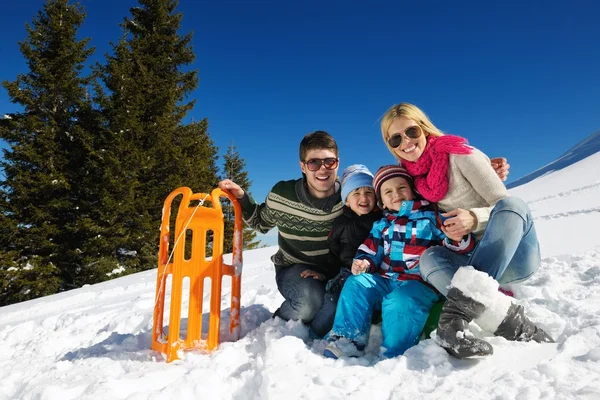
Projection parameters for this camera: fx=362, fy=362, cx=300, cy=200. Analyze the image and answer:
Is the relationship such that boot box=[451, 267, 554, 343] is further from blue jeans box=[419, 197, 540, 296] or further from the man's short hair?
the man's short hair

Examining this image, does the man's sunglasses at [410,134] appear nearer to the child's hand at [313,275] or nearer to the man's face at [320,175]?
the man's face at [320,175]

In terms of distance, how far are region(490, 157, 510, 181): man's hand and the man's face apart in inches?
44.6

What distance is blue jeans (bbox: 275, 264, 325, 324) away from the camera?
2.71 metres

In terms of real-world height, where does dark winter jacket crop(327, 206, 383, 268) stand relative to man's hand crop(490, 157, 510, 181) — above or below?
below

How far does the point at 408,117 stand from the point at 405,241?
0.82 m

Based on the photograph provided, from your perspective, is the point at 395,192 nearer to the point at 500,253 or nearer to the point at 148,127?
the point at 500,253

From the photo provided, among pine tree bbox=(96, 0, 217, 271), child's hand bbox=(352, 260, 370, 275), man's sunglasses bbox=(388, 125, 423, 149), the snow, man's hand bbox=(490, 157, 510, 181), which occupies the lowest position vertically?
the snow

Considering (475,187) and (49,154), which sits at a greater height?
(49,154)

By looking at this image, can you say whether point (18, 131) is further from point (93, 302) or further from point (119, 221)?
point (93, 302)

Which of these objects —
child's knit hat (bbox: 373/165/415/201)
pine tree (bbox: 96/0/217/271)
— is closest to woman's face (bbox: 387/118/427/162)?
child's knit hat (bbox: 373/165/415/201)

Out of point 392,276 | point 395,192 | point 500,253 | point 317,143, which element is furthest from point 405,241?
point 317,143

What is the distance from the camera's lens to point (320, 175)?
2.86 metres

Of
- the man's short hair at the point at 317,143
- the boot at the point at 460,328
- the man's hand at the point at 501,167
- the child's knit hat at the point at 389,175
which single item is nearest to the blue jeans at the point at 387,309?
the boot at the point at 460,328

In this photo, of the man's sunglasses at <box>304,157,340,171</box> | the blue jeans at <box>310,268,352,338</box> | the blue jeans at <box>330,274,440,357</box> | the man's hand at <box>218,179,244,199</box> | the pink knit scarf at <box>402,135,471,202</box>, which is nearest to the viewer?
the blue jeans at <box>330,274,440,357</box>
